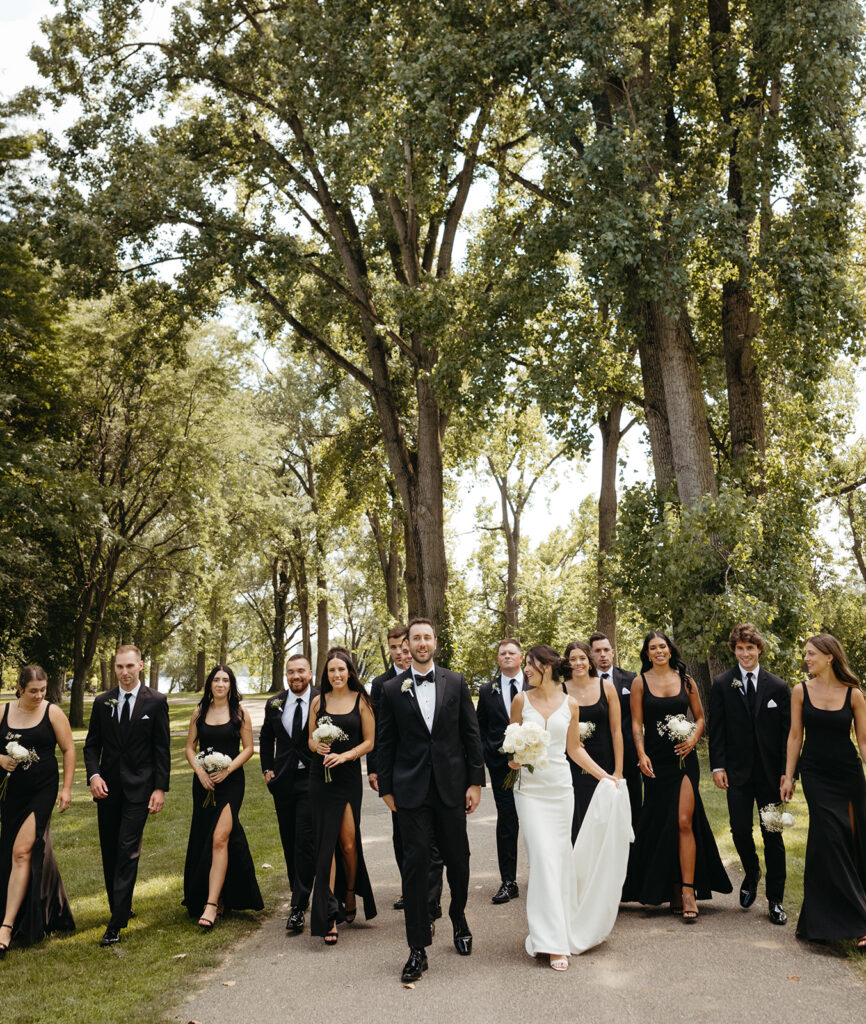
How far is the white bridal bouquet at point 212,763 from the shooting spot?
736 cm

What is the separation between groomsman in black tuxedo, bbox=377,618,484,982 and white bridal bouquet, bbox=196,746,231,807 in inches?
61.0

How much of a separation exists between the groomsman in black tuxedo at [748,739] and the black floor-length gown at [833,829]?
0.55m

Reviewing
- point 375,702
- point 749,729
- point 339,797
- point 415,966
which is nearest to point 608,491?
point 749,729

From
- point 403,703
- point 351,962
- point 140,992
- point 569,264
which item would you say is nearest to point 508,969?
point 351,962

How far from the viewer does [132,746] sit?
24.3ft

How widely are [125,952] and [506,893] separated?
3.10 metres

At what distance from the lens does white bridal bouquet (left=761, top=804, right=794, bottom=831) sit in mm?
6648

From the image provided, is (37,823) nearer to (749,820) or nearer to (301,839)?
(301,839)

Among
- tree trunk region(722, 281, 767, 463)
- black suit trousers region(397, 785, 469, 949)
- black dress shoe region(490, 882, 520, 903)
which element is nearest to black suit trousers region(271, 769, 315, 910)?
black suit trousers region(397, 785, 469, 949)

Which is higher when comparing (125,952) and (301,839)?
(301,839)

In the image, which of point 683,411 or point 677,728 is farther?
point 683,411

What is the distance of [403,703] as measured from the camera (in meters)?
6.54

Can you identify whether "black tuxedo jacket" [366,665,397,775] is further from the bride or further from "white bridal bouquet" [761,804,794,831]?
"white bridal bouquet" [761,804,794,831]

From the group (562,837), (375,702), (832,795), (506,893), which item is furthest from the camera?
(506,893)
